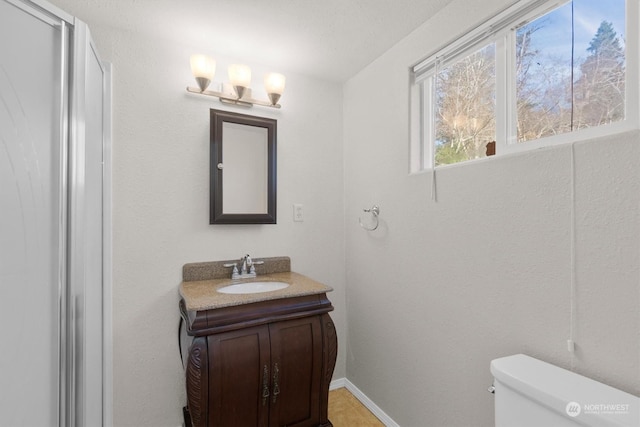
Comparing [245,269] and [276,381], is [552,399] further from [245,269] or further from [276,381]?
[245,269]

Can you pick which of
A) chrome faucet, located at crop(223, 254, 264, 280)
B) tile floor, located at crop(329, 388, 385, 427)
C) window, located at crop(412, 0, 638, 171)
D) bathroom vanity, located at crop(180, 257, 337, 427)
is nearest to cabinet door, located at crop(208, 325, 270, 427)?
bathroom vanity, located at crop(180, 257, 337, 427)

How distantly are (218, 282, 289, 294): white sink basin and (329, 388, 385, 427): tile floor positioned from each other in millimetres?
851

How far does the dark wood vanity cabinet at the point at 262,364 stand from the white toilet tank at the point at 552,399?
78 centimetres

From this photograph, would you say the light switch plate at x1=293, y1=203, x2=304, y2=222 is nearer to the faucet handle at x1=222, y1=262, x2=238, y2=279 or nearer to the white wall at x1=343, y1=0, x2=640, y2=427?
the white wall at x1=343, y1=0, x2=640, y2=427

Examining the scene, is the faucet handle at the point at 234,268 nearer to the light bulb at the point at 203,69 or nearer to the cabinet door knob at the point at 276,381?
the cabinet door knob at the point at 276,381

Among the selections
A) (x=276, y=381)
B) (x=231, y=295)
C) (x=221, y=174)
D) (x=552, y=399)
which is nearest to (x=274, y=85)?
(x=221, y=174)

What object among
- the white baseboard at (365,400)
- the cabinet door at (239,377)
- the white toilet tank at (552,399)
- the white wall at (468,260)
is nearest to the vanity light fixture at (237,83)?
the white wall at (468,260)

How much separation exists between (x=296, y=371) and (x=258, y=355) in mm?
218

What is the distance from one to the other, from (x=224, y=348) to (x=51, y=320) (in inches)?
23.2

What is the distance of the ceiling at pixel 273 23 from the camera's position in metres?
1.38

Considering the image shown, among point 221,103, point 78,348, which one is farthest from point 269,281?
point 221,103

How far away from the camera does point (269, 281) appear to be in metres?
1.74

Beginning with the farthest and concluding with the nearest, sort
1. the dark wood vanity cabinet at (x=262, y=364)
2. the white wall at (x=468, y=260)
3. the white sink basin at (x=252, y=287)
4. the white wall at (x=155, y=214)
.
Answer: the white sink basin at (x=252, y=287) → the white wall at (x=155, y=214) → the dark wood vanity cabinet at (x=262, y=364) → the white wall at (x=468, y=260)

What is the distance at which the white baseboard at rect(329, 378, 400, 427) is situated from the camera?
172 cm
